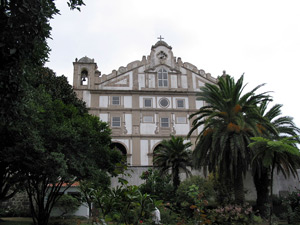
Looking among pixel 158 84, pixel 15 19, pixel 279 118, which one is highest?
pixel 158 84

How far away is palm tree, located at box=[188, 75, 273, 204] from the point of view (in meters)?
18.4

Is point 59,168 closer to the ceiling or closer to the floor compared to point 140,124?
closer to the floor

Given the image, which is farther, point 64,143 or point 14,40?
point 64,143

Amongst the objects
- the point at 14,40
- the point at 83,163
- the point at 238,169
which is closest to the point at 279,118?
the point at 238,169

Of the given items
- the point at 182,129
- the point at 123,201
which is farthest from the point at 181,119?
the point at 123,201

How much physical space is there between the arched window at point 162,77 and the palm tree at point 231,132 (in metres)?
17.1

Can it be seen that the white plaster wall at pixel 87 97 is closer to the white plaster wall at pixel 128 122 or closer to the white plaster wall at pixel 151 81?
the white plaster wall at pixel 128 122

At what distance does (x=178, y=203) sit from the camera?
73.4 ft

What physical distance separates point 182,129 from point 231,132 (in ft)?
54.4

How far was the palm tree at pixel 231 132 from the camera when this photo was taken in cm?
1838

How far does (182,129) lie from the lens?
3562 cm

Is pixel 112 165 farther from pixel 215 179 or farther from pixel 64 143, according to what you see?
pixel 215 179

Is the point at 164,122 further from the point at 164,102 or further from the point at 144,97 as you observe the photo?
the point at 144,97

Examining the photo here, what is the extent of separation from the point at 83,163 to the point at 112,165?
2511 millimetres
